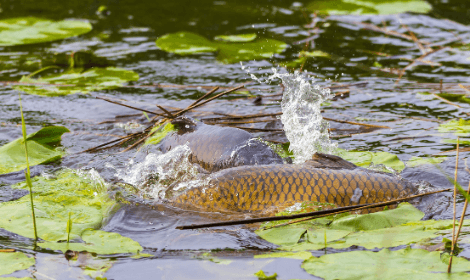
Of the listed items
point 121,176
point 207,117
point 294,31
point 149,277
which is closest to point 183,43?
point 294,31

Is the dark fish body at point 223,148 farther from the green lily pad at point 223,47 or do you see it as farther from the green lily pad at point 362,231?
the green lily pad at point 223,47

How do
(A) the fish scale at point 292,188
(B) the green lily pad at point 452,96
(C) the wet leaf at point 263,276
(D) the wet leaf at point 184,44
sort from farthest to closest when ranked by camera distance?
(D) the wet leaf at point 184,44 → (B) the green lily pad at point 452,96 → (A) the fish scale at point 292,188 → (C) the wet leaf at point 263,276

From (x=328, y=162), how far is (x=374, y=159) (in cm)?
62

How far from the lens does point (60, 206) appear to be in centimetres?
295

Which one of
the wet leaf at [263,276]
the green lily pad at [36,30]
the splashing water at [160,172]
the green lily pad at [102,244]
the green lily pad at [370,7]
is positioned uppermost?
the green lily pad at [370,7]

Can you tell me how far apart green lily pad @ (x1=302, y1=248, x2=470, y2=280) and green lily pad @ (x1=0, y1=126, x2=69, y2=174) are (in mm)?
2296

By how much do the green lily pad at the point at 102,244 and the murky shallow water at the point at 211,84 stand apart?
57 mm

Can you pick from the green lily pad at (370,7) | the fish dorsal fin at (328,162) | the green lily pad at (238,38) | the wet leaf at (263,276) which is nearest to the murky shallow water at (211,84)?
the wet leaf at (263,276)

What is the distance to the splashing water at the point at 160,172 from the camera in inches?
132

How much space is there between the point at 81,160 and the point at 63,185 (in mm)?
536

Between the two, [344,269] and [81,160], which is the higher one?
[344,269]

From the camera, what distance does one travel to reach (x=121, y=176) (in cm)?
354

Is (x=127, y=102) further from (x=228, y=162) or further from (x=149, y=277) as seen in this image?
(x=149, y=277)

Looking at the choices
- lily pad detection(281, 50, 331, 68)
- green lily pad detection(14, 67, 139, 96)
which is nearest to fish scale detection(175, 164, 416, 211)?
green lily pad detection(14, 67, 139, 96)
